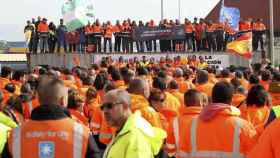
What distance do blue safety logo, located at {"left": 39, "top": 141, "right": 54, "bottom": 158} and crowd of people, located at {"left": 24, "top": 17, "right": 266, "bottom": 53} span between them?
23.9 m

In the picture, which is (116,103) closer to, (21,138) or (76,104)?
(21,138)

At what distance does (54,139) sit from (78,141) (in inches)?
6.8

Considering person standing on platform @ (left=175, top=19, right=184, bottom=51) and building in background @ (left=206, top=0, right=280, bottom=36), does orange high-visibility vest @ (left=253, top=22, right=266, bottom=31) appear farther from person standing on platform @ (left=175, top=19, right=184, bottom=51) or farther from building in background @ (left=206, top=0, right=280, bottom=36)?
building in background @ (left=206, top=0, right=280, bottom=36)

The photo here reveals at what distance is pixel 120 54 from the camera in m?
29.0

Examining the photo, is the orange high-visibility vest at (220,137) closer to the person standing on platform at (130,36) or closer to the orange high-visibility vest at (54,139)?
the orange high-visibility vest at (54,139)

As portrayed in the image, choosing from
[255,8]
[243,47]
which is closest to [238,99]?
[243,47]

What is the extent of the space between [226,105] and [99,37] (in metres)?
24.1

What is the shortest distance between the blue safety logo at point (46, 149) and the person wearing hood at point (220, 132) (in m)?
1.38

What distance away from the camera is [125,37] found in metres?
29.8

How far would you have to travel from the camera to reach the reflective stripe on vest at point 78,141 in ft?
15.4

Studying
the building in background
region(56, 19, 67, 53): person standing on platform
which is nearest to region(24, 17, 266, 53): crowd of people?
region(56, 19, 67, 53): person standing on platform

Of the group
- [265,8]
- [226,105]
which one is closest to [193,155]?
[226,105]

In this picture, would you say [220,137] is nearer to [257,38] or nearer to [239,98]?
[239,98]

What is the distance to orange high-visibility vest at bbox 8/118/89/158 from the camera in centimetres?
469
